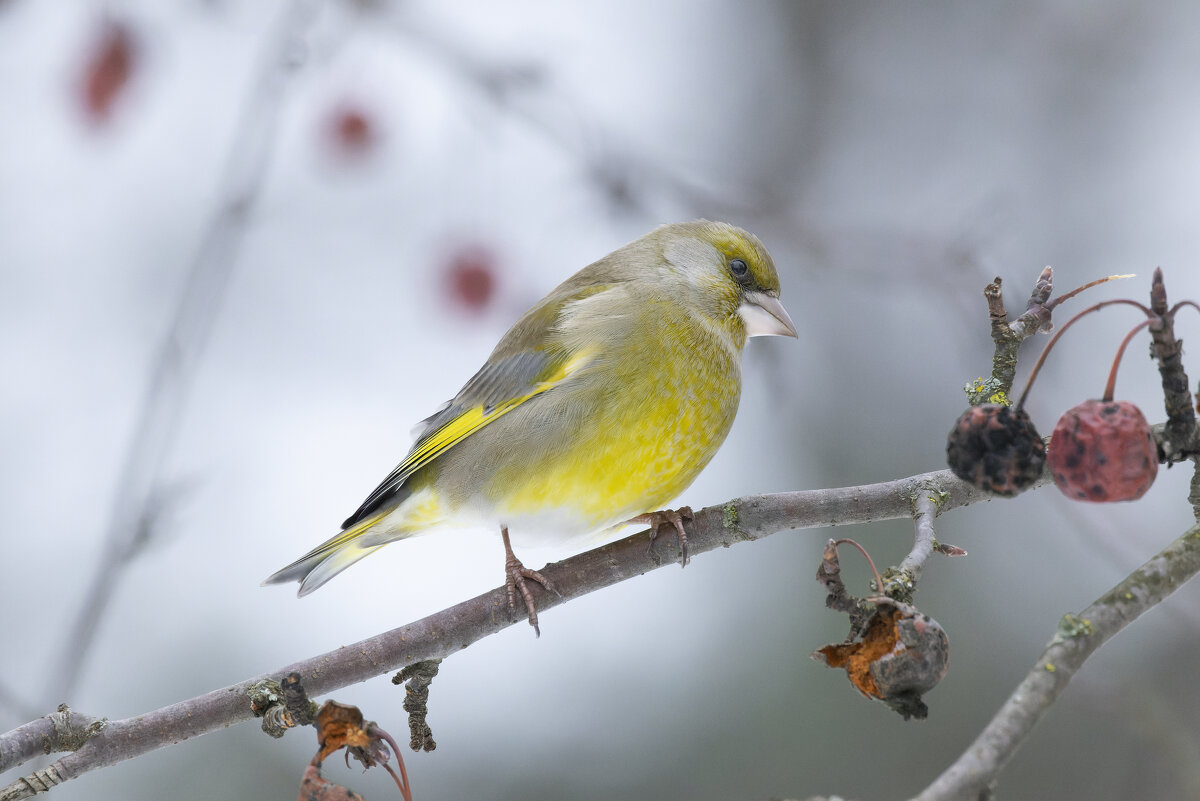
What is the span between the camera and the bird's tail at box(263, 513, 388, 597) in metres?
3.19

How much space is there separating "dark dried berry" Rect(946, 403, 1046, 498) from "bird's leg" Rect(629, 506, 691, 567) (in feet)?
3.28

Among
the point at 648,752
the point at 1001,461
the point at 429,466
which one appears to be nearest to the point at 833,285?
the point at 648,752

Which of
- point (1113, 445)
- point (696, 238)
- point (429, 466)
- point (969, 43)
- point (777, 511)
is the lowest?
point (1113, 445)

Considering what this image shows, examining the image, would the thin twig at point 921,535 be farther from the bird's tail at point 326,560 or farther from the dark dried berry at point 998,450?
the bird's tail at point 326,560

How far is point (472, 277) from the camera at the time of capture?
13.7ft

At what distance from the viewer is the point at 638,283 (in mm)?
3396

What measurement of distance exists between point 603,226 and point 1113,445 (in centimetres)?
223

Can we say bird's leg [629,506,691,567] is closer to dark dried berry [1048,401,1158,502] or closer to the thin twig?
the thin twig

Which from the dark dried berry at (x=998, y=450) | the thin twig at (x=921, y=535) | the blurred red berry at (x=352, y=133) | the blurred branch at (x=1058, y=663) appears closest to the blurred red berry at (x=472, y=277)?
the blurred red berry at (x=352, y=133)

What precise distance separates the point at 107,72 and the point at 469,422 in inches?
78.6

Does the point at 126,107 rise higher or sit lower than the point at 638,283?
higher

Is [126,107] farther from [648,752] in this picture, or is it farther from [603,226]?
[648,752]

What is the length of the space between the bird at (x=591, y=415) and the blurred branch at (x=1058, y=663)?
3.92 feet

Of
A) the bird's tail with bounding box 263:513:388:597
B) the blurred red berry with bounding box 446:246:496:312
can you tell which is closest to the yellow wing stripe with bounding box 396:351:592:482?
the bird's tail with bounding box 263:513:388:597
